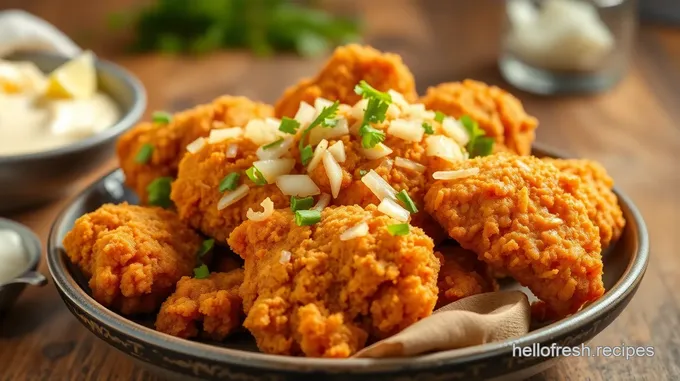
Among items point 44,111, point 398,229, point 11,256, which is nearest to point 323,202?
point 398,229

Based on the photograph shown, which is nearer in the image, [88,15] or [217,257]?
[217,257]

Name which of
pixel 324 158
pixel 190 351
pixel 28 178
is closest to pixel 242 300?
pixel 190 351

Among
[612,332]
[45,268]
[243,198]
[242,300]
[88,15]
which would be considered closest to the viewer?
[242,300]

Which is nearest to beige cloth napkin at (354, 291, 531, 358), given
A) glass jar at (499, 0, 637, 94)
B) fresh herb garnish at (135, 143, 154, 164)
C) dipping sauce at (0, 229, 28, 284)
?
fresh herb garnish at (135, 143, 154, 164)

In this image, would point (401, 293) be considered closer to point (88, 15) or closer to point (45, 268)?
point (45, 268)

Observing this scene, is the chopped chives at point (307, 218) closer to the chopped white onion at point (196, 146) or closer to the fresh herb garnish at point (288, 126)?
the fresh herb garnish at point (288, 126)

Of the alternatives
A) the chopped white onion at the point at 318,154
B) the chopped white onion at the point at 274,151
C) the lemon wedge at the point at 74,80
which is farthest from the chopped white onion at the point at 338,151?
the lemon wedge at the point at 74,80
